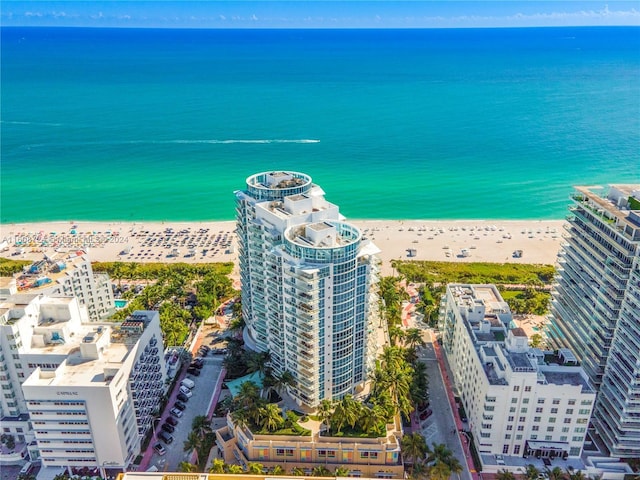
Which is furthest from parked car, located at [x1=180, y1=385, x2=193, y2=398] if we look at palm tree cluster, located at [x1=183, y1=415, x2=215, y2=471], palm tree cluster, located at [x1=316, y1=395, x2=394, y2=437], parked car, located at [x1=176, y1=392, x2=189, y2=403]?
palm tree cluster, located at [x1=316, y1=395, x2=394, y2=437]

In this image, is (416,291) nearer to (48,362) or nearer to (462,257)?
(462,257)

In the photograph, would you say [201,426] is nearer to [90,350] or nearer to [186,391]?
[186,391]

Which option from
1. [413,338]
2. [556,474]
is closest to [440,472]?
[556,474]

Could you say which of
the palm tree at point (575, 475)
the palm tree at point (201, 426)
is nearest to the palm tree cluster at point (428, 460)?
the palm tree at point (575, 475)

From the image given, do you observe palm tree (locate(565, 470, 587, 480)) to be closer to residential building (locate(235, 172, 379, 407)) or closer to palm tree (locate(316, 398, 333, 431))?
residential building (locate(235, 172, 379, 407))

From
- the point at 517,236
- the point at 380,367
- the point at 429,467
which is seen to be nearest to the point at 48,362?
the point at 380,367

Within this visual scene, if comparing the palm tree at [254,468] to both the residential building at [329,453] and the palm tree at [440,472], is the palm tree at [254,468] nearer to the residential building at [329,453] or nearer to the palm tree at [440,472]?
the residential building at [329,453]
